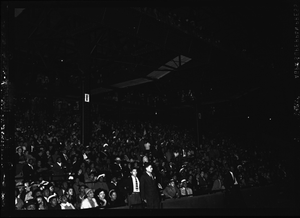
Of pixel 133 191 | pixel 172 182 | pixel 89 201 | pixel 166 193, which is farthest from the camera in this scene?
pixel 172 182

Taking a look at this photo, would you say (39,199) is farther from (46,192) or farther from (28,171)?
(28,171)

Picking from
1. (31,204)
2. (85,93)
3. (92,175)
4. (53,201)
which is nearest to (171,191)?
(92,175)

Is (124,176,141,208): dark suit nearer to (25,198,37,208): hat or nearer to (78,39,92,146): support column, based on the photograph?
(25,198,37,208): hat

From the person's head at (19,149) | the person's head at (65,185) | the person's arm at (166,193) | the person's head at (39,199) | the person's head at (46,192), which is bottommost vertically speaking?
the person's arm at (166,193)

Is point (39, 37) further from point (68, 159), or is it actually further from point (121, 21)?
point (121, 21)

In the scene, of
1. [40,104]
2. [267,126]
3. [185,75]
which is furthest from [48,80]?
[267,126]

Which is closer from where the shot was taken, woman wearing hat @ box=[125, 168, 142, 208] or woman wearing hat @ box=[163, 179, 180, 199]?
woman wearing hat @ box=[125, 168, 142, 208]

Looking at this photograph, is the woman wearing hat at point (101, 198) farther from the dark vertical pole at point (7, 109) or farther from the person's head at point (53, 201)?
the dark vertical pole at point (7, 109)

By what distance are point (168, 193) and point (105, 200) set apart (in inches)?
107

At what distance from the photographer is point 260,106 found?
1210 inches

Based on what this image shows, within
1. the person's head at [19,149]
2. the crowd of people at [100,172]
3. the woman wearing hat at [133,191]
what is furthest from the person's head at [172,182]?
the person's head at [19,149]

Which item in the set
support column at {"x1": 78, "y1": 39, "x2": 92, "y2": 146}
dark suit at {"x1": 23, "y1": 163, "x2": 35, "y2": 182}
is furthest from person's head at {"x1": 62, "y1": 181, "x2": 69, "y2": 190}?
support column at {"x1": 78, "y1": 39, "x2": 92, "y2": 146}

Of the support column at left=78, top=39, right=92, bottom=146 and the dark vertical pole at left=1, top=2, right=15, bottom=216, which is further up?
the support column at left=78, top=39, right=92, bottom=146

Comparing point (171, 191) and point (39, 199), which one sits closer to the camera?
point (39, 199)
